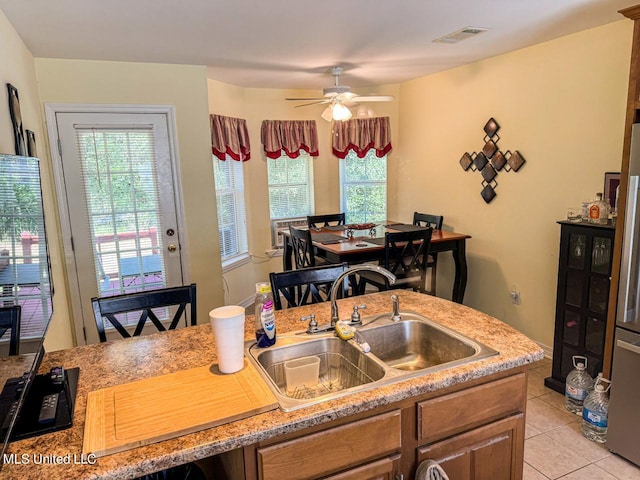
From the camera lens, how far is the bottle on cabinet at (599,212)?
2.71 m

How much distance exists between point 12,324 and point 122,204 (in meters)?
2.48

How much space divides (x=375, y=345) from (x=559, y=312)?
71.0 inches

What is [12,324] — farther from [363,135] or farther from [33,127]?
[363,135]

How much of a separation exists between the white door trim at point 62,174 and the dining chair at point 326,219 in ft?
4.94

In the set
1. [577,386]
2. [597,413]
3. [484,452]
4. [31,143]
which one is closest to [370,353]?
[484,452]

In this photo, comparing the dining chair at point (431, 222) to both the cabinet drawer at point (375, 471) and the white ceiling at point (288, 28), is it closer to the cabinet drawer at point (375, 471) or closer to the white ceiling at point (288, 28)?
the white ceiling at point (288, 28)

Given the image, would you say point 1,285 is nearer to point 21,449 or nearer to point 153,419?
point 21,449

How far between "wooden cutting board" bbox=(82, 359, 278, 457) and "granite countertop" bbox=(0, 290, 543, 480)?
2 cm

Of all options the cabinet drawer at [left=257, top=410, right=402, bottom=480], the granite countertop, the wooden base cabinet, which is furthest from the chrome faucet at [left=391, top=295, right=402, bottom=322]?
the cabinet drawer at [left=257, top=410, right=402, bottom=480]

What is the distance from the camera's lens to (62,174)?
3.35 m

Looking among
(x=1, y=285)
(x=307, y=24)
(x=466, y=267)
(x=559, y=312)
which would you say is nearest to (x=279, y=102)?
(x=307, y=24)

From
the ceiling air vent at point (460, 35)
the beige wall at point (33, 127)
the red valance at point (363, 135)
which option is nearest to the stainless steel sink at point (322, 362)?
the beige wall at point (33, 127)

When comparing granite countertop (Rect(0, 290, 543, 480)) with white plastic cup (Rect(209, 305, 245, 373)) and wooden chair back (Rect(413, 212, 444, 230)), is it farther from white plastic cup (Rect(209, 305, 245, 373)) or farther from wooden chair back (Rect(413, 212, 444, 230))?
wooden chair back (Rect(413, 212, 444, 230))

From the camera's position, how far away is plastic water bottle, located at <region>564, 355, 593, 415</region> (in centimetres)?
267
